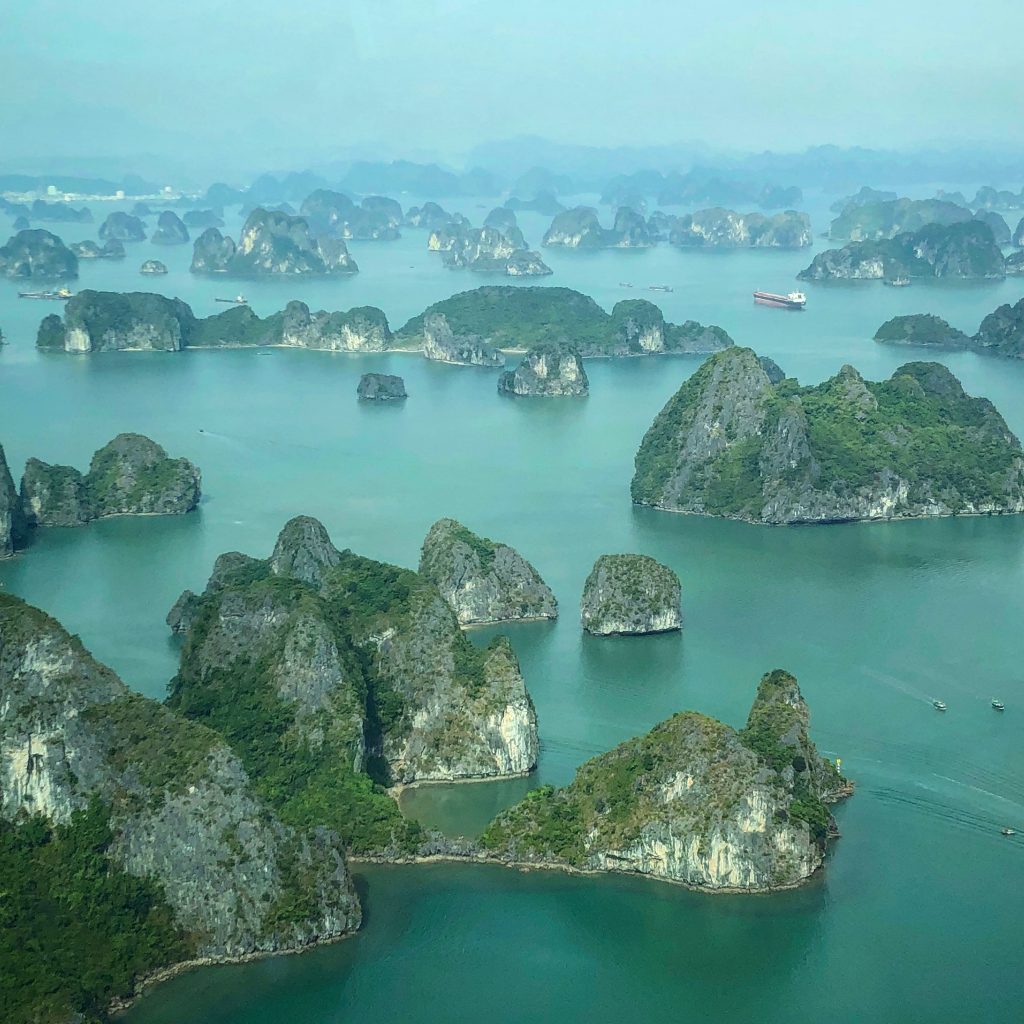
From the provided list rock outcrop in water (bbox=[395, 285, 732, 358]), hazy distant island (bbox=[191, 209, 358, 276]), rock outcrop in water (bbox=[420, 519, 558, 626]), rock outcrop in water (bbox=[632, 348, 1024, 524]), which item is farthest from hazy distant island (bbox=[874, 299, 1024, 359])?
hazy distant island (bbox=[191, 209, 358, 276])

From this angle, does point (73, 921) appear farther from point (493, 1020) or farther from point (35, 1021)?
point (493, 1020)

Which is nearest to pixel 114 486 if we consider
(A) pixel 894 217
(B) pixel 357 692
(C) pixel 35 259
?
(B) pixel 357 692

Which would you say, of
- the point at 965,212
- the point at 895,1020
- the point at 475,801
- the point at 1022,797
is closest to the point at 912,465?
the point at 1022,797

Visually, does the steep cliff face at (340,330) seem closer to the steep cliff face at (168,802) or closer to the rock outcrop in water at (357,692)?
the rock outcrop in water at (357,692)

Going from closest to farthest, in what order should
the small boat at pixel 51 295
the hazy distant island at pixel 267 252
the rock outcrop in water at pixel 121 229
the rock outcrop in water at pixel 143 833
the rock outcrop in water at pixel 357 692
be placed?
the rock outcrop in water at pixel 143 833, the rock outcrop in water at pixel 357 692, the small boat at pixel 51 295, the hazy distant island at pixel 267 252, the rock outcrop in water at pixel 121 229

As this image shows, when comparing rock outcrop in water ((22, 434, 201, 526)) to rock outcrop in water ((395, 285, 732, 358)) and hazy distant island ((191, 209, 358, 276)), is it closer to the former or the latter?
rock outcrop in water ((395, 285, 732, 358))

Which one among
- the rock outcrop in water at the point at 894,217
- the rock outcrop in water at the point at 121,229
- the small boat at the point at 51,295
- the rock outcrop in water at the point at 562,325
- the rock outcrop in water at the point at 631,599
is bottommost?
the rock outcrop in water at the point at 631,599

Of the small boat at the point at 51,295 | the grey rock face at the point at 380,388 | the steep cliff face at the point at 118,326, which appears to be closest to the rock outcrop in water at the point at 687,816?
the grey rock face at the point at 380,388
